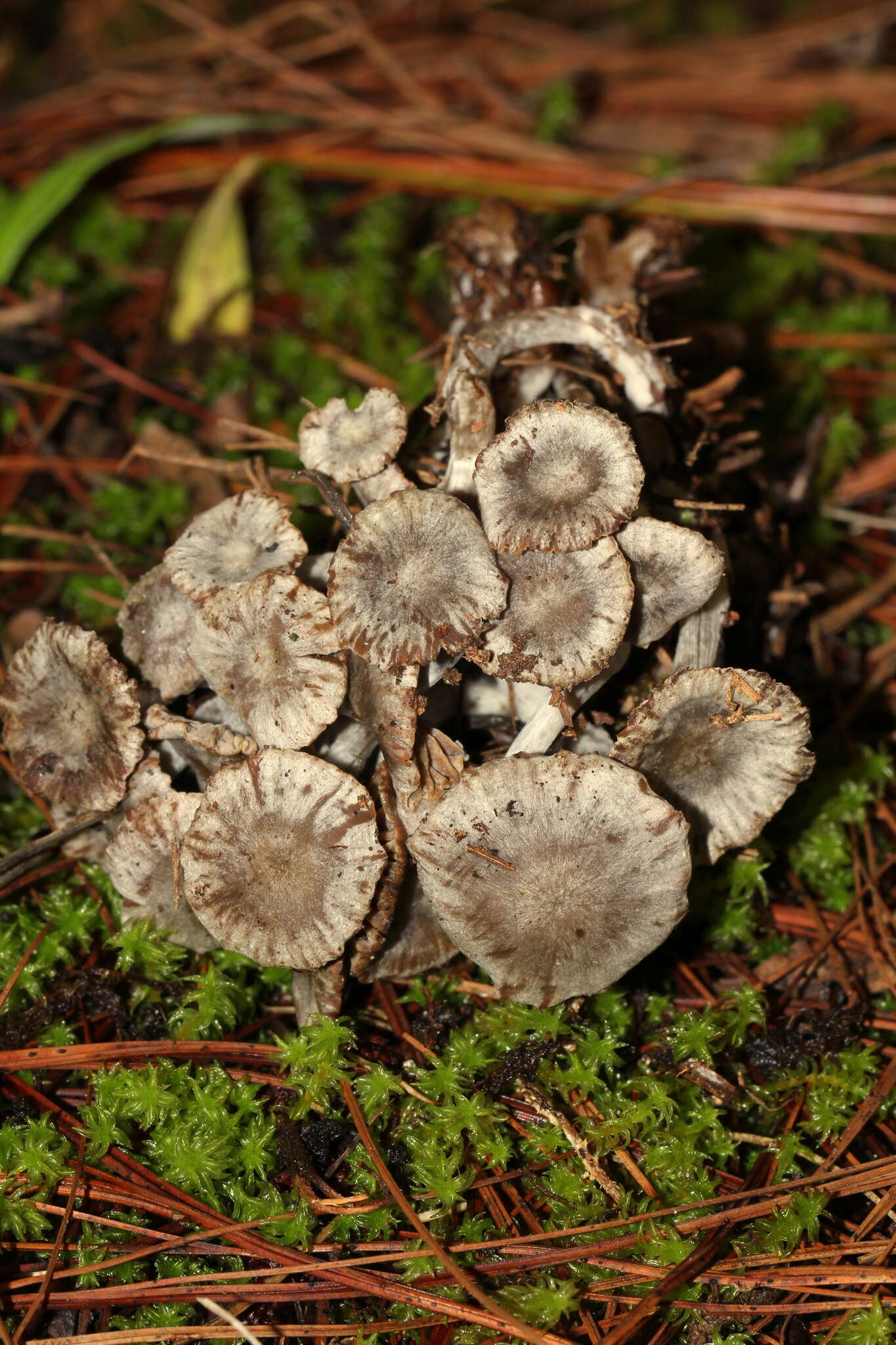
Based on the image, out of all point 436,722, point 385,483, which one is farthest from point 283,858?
point 385,483

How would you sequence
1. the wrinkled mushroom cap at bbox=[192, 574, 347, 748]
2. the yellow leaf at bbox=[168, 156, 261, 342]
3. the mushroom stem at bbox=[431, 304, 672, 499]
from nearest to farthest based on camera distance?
the wrinkled mushroom cap at bbox=[192, 574, 347, 748], the mushroom stem at bbox=[431, 304, 672, 499], the yellow leaf at bbox=[168, 156, 261, 342]

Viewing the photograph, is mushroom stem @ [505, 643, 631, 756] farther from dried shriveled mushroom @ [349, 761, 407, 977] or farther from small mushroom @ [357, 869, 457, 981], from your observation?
small mushroom @ [357, 869, 457, 981]

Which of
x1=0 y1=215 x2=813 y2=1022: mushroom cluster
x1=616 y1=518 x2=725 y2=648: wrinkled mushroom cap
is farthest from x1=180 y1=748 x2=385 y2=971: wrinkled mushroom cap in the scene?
x1=616 y1=518 x2=725 y2=648: wrinkled mushroom cap

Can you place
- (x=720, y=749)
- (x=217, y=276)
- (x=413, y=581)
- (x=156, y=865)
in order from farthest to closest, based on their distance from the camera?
(x=217, y=276), (x=156, y=865), (x=720, y=749), (x=413, y=581)

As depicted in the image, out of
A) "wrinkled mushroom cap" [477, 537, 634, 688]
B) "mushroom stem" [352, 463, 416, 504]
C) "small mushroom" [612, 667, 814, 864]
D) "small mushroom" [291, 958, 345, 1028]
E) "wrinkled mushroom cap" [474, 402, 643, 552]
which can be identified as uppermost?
"wrinkled mushroom cap" [474, 402, 643, 552]

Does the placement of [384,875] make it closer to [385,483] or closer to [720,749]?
[720,749]

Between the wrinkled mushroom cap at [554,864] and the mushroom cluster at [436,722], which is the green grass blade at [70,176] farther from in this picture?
the wrinkled mushroom cap at [554,864]
